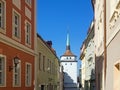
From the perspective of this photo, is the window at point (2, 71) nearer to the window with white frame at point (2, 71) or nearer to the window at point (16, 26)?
the window with white frame at point (2, 71)

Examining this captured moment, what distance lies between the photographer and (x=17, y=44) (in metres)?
22.4

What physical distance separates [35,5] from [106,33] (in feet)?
47.6

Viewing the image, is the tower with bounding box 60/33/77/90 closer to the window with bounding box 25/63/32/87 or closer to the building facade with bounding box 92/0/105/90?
the window with bounding box 25/63/32/87

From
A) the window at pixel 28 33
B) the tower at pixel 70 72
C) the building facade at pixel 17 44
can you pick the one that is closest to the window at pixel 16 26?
the building facade at pixel 17 44

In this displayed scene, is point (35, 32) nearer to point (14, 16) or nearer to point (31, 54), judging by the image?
point (31, 54)

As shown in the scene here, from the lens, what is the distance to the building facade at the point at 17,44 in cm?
1969

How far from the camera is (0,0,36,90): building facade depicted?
64.6 ft

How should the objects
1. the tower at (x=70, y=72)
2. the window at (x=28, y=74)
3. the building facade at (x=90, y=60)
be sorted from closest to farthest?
the window at (x=28, y=74) < the building facade at (x=90, y=60) < the tower at (x=70, y=72)

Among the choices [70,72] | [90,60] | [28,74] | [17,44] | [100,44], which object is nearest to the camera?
[100,44]

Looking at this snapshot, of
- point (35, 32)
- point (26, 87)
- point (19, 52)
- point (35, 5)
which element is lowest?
point (26, 87)

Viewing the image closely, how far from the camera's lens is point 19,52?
23.1 meters

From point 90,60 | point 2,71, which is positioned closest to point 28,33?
point 2,71

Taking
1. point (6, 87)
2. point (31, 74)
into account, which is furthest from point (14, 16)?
point (31, 74)

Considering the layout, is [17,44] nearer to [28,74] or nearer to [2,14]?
[2,14]
